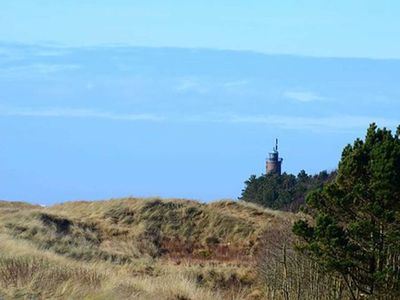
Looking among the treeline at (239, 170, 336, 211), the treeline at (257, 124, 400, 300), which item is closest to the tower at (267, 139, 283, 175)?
the treeline at (239, 170, 336, 211)

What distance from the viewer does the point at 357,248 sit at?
19500 millimetres

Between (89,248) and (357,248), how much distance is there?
68.6ft

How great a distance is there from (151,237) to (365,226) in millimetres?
27335

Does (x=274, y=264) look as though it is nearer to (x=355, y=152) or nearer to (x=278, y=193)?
(x=355, y=152)

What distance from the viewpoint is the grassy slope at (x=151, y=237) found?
3241cm

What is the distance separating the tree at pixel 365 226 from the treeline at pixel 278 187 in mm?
37353

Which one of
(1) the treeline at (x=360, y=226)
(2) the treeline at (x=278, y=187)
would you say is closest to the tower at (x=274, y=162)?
(2) the treeline at (x=278, y=187)

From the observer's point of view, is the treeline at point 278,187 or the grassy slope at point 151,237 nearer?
the grassy slope at point 151,237

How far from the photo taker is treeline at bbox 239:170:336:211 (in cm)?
6116

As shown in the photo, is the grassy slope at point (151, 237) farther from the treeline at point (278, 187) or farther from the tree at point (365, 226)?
the treeline at point (278, 187)

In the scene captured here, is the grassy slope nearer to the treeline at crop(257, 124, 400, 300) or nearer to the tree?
the treeline at crop(257, 124, 400, 300)

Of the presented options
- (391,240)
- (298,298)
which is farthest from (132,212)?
(391,240)

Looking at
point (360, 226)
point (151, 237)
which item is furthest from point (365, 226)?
point (151, 237)

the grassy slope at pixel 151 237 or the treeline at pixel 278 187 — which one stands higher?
the treeline at pixel 278 187
